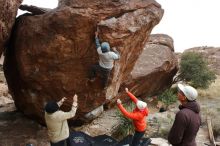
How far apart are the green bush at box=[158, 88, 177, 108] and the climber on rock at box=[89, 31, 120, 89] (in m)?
7.96

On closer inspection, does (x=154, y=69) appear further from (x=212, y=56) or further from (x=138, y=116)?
(x=212, y=56)

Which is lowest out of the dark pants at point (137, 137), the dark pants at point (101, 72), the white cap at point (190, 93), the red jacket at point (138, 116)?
the dark pants at point (137, 137)

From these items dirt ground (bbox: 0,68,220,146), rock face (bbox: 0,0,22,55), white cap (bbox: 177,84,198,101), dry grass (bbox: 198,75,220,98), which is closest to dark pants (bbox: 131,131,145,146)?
white cap (bbox: 177,84,198,101)

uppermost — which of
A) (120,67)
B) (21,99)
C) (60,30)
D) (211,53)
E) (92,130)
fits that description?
(60,30)

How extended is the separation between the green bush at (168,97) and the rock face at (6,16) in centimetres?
993

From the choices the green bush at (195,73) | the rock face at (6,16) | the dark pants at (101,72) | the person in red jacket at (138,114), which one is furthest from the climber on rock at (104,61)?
the green bush at (195,73)

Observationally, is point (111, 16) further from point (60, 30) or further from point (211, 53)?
point (211, 53)

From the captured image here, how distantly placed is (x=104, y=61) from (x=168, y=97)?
32.5ft

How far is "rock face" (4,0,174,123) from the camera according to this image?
1320 cm

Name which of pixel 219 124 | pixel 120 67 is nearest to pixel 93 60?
pixel 120 67

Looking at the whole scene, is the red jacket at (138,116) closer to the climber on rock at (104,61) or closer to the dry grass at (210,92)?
the climber on rock at (104,61)

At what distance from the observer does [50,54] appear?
45.2ft

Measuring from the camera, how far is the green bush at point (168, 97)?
21.3m

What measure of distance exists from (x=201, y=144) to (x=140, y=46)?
424 centimetres
